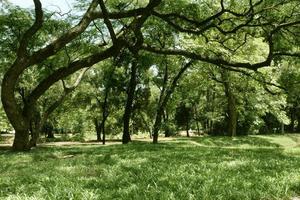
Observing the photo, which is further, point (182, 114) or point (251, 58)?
point (182, 114)

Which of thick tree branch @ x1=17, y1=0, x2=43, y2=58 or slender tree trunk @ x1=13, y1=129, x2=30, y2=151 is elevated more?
thick tree branch @ x1=17, y1=0, x2=43, y2=58

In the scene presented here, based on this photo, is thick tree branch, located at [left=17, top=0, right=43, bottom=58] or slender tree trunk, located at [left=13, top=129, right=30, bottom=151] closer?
thick tree branch, located at [left=17, top=0, right=43, bottom=58]

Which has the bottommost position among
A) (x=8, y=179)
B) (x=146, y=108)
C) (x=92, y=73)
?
(x=8, y=179)

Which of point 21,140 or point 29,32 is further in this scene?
point 21,140

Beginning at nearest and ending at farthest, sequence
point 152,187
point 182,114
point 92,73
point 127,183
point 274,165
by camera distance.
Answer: point 152,187
point 127,183
point 274,165
point 92,73
point 182,114

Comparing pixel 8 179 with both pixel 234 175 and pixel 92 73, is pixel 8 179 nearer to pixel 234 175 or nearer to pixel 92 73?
pixel 234 175

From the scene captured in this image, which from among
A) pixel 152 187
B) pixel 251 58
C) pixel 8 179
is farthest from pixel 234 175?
pixel 251 58

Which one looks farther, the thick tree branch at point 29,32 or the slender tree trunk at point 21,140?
the slender tree trunk at point 21,140

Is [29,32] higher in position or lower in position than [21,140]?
higher

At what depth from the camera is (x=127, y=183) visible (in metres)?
8.22

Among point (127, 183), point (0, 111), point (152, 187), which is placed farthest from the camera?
point (0, 111)

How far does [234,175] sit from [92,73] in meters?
47.2

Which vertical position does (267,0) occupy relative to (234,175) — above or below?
above

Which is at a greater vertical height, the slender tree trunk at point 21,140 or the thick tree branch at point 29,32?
the thick tree branch at point 29,32
